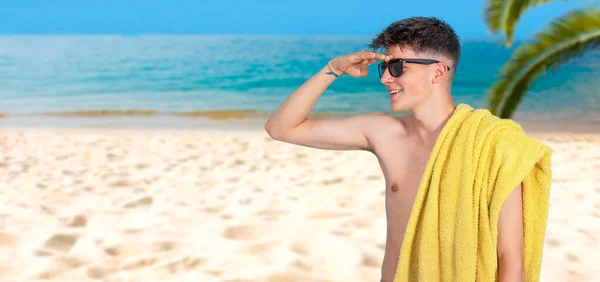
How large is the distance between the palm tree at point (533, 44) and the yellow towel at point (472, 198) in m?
4.55

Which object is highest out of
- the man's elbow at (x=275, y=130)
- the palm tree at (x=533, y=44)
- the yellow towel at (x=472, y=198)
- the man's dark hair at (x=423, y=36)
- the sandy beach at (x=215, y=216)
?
the palm tree at (x=533, y=44)

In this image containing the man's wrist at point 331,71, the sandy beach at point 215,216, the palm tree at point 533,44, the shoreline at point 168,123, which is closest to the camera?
the man's wrist at point 331,71

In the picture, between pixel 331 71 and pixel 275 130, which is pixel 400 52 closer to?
pixel 331 71

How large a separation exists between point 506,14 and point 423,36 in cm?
455

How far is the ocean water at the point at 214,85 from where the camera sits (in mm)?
18406

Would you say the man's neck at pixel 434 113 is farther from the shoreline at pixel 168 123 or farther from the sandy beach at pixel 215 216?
the shoreline at pixel 168 123

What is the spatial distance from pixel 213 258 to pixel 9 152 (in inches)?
218

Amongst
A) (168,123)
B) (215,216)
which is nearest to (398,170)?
(215,216)

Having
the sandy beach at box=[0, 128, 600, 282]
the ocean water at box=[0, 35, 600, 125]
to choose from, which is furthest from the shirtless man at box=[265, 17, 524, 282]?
the ocean water at box=[0, 35, 600, 125]

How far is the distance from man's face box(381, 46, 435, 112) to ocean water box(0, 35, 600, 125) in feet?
38.6

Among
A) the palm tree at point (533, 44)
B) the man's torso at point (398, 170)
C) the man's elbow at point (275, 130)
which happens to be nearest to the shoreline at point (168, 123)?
the palm tree at point (533, 44)

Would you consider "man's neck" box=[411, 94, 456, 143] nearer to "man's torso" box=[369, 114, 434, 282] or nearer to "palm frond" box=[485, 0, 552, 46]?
"man's torso" box=[369, 114, 434, 282]

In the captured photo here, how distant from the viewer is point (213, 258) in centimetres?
430

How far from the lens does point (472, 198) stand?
1.90 m
